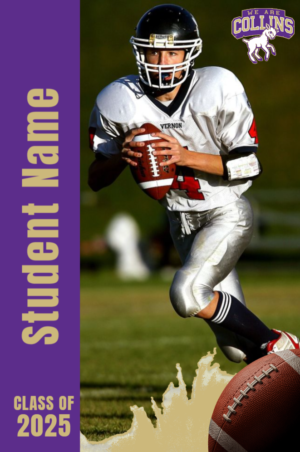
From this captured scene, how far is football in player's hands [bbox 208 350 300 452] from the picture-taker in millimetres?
2762

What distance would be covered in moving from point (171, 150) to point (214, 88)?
366 millimetres

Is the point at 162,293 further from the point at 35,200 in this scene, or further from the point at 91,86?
the point at 91,86

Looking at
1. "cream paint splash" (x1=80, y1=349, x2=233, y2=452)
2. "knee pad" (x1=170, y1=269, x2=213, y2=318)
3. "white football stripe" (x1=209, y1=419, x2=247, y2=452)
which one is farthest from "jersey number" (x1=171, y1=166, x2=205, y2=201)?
"white football stripe" (x1=209, y1=419, x2=247, y2=452)

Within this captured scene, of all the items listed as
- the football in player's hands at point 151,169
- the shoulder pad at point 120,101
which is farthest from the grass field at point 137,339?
the shoulder pad at point 120,101

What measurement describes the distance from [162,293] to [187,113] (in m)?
7.04

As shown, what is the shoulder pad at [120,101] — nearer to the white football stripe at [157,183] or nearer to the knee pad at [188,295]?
the white football stripe at [157,183]

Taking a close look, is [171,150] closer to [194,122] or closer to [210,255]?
[194,122]

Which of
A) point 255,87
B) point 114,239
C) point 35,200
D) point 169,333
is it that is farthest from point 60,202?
point 255,87

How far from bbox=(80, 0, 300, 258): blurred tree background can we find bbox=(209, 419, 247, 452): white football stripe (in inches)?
595

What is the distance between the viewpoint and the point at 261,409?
281 centimetres

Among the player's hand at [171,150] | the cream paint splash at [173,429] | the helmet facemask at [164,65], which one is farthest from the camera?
the helmet facemask at [164,65]

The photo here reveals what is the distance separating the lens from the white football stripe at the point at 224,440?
2.83 m

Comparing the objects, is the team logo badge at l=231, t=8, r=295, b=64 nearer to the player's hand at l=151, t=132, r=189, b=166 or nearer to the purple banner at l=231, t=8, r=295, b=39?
the purple banner at l=231, t=8, r=295, b=39

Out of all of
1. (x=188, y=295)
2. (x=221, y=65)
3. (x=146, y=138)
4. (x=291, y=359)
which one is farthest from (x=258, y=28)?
(x=221, y=65)
